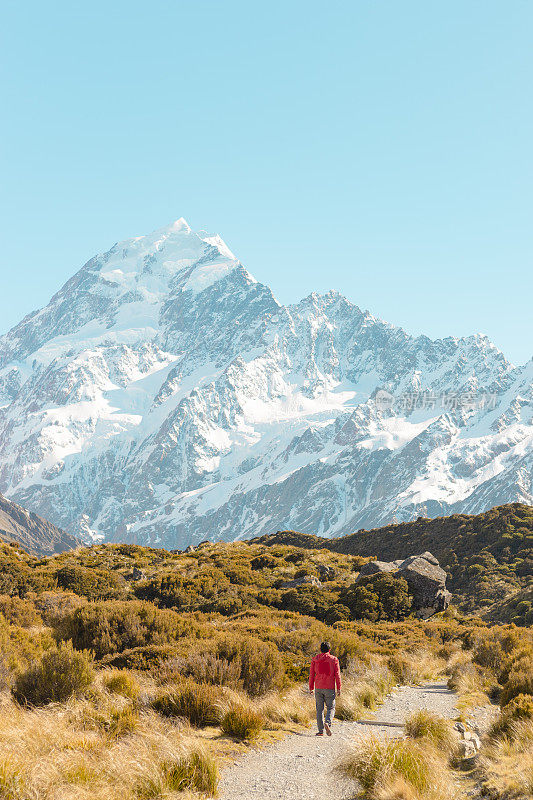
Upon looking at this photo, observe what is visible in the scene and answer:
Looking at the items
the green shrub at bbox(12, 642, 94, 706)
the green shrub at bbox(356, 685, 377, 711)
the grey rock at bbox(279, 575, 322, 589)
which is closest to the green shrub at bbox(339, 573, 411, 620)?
the grey rock at bbox(279, 575, 322, 589)

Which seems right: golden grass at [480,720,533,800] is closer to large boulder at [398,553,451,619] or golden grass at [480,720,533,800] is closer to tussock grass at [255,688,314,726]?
tussock grass at [255,688,314,726]

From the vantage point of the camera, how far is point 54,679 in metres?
12.4

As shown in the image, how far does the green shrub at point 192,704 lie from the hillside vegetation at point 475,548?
29498mm

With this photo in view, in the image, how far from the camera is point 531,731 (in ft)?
35.5

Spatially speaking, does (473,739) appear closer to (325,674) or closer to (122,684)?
(325,674)

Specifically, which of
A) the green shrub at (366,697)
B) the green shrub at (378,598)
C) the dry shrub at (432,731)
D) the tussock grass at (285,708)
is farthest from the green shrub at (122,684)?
the green shrub at (378,598)

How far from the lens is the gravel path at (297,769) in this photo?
9328 mm

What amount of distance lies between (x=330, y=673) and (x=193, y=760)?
5268 mm

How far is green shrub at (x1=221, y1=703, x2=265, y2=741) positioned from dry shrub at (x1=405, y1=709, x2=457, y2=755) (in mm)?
2889

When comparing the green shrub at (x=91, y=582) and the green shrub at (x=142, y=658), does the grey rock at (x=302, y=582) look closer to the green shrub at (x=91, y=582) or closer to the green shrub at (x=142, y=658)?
the green shrub at (x=91, y=582)

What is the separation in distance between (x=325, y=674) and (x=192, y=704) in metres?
3.07

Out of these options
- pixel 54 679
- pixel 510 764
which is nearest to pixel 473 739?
pixel 510 764

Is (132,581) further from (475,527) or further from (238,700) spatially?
(475,527)

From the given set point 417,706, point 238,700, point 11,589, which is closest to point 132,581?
point 11,589
